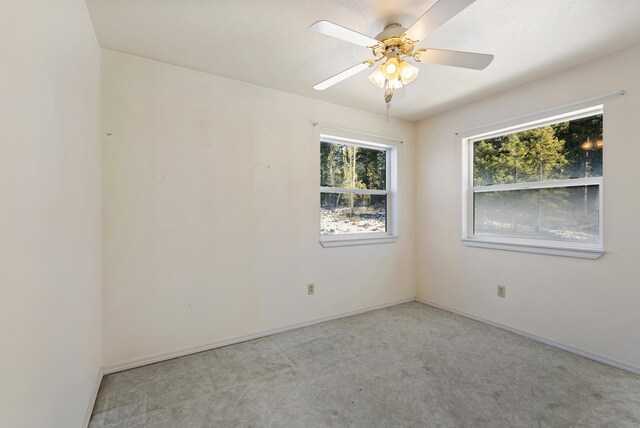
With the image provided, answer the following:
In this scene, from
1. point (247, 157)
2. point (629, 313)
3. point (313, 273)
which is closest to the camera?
point (629, 313)

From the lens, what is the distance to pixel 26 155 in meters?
0.95

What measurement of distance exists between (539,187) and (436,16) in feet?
7.42

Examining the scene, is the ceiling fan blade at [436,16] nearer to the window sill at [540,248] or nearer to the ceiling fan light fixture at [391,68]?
the ceiling fan light fixture at [391,68]

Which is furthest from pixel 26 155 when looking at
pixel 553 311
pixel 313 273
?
pixel 553 311

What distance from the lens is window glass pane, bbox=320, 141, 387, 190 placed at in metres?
3.41

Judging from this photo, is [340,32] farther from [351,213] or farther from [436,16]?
[351,213]

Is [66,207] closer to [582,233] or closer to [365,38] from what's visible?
A: [365,38]

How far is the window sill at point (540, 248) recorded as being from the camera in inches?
96.6

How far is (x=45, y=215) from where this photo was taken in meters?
1.11

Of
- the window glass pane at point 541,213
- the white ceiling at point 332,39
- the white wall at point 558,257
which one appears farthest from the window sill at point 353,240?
the white ceiling at point 332,39

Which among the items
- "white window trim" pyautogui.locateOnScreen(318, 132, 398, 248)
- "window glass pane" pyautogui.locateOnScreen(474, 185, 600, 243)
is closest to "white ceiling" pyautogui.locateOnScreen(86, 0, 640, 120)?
"white window trim" pyautogui.locateOnScreen(318, 132, 398, 248)

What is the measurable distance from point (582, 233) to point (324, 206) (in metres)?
2.43

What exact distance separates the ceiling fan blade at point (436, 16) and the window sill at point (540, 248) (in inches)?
90.5

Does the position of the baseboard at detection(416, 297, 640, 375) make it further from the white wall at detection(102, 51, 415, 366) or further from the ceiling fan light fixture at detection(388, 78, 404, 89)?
the ceiling fan light fixture at detection(388, 78, 404, 89)
